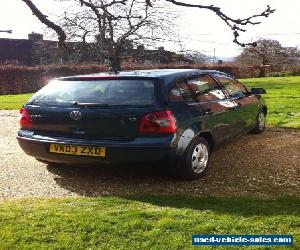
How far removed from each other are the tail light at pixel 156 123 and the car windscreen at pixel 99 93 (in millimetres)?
198

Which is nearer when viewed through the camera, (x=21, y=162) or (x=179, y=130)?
(x=179, y=130)

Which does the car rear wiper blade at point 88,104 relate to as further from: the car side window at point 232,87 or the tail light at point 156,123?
the car side window at point 232,87

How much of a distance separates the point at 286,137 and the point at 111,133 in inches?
163

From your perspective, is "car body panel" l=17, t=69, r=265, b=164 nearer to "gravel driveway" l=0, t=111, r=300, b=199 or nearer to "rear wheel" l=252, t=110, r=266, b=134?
A: "gravel driveway" l=0, t=111, r=300, b=199

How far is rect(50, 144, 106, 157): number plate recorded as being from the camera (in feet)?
17.4

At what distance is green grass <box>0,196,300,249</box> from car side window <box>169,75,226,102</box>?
1.46 meters

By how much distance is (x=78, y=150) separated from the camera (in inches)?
213

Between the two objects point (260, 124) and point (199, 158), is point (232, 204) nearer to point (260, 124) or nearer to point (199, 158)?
point (199, 158)

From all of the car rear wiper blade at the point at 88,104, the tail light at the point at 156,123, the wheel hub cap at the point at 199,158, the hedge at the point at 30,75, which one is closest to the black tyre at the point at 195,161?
the wheel hub cap at the point at 199,158

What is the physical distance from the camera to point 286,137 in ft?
27.0

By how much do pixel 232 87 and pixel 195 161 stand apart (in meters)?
2.17

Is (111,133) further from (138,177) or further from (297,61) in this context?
(297,61)

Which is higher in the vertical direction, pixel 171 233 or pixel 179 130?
pixel 179 130

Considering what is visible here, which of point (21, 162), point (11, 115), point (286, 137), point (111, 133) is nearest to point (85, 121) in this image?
point (111, 133)
